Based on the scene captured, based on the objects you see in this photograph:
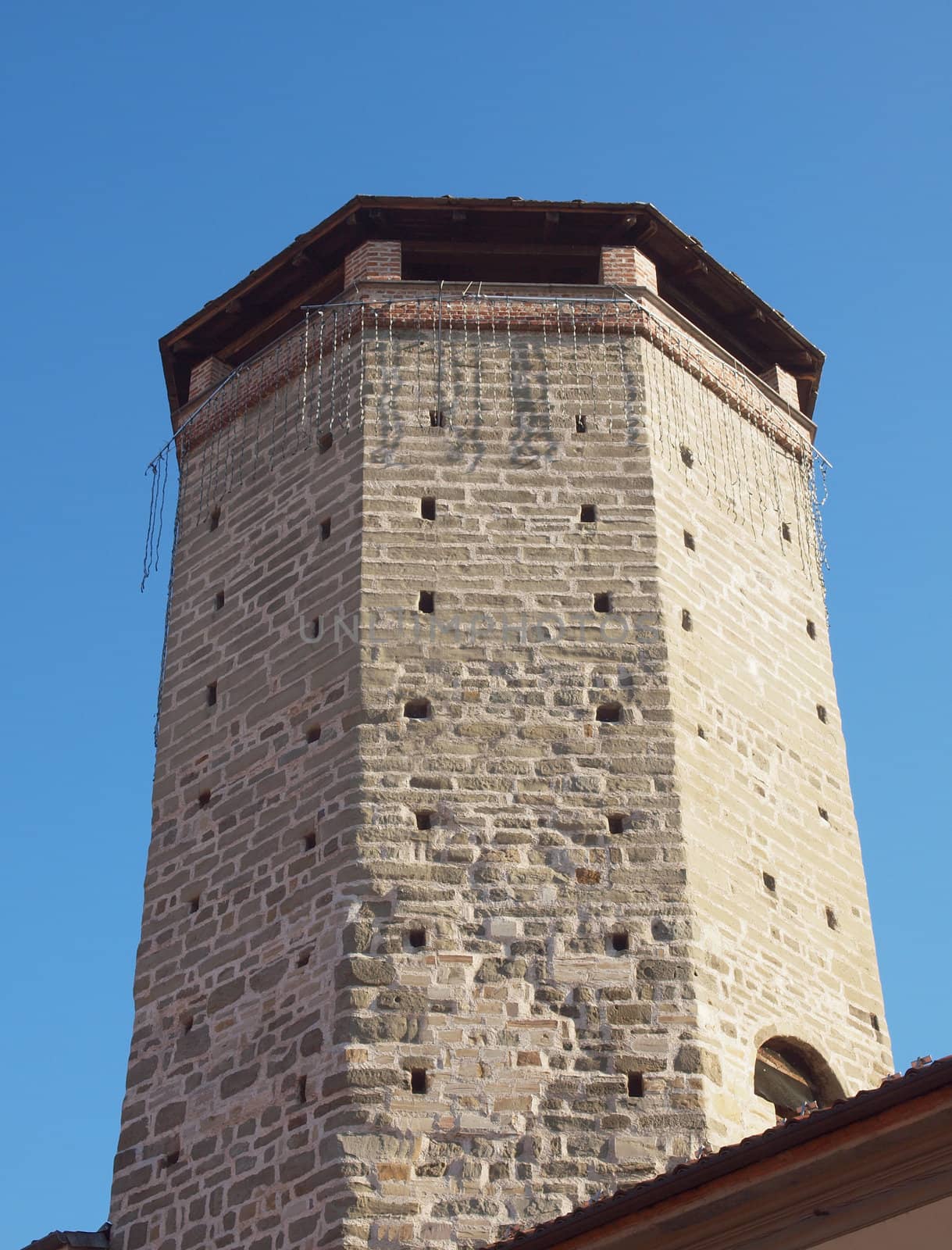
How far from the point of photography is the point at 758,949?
1180cm

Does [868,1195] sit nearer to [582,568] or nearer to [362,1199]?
[362,1199]

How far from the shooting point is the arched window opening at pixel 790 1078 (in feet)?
37.7

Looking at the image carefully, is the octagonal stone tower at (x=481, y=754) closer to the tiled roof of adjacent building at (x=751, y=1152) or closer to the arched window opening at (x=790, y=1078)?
the arched window opening at (x=790, y=1078)

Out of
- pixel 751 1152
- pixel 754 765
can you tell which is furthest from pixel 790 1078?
pixel 751 1152

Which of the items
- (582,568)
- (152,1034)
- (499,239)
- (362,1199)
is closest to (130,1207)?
(152,1034)

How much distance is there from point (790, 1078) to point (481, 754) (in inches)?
100

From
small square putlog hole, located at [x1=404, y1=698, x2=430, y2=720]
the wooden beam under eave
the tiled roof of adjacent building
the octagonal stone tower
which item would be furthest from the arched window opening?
the wooden beam under eave

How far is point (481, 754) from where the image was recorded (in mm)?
11961

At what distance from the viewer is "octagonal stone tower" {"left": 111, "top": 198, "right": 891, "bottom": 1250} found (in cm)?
1075

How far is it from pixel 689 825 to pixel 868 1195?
450 cm

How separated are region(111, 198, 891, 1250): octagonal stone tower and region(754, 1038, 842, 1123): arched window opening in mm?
28

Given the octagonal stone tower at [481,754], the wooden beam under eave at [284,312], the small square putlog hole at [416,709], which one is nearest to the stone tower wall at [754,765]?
the octagonal stone tower at [481,754]

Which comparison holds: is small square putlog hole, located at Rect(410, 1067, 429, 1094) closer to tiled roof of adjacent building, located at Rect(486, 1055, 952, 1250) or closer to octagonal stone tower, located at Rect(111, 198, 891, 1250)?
octagonal stone tower, located at Rect(111, 198, 891, 1250)

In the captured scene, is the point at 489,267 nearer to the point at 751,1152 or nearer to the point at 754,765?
the point at 754,765
